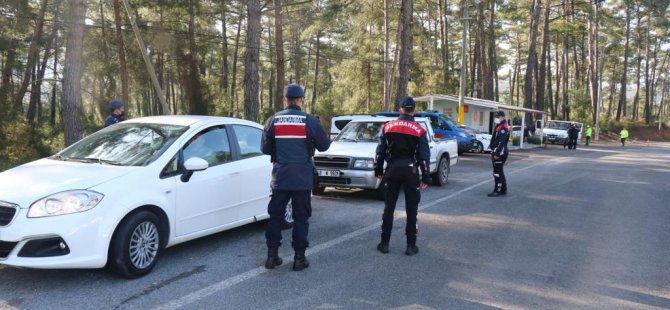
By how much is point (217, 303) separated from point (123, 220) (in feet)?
4.02

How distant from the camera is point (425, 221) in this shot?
25.8 feet

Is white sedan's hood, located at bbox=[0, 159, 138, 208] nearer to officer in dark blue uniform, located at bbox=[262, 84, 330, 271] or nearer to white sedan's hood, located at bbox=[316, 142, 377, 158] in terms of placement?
officer in dark blue uniform, located at bbox=[262, 84, 330, 271]

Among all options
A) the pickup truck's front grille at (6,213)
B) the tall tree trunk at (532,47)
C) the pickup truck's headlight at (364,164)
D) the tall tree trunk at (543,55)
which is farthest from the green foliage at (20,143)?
the tall tree trunk at (543,55)

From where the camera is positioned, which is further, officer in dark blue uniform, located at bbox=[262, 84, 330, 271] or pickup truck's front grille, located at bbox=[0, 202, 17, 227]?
officer in dark blue uniform, located at bbox=[262, 84, 330, 271]

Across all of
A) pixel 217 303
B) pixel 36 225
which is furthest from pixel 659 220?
pixel 36 225

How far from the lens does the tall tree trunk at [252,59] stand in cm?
1695

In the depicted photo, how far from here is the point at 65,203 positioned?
4.40 meters

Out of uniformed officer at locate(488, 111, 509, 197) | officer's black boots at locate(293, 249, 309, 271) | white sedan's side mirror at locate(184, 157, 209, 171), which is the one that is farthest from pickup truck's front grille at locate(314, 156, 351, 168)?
white sedan's side mirror at locate(184, 157, 209, 171)

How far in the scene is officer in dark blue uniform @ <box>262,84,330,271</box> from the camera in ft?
16.9

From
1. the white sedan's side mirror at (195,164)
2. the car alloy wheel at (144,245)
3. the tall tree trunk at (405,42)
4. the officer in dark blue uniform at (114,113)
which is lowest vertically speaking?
the car alloy wheel at (144,245)

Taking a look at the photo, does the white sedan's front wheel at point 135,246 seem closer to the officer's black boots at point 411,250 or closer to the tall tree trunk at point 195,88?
the officer's black boots at point 411,250

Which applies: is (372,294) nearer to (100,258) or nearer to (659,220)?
(100,258)

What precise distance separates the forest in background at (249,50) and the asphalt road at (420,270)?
934cm

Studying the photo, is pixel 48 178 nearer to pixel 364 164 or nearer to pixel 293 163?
pixel 293 163
